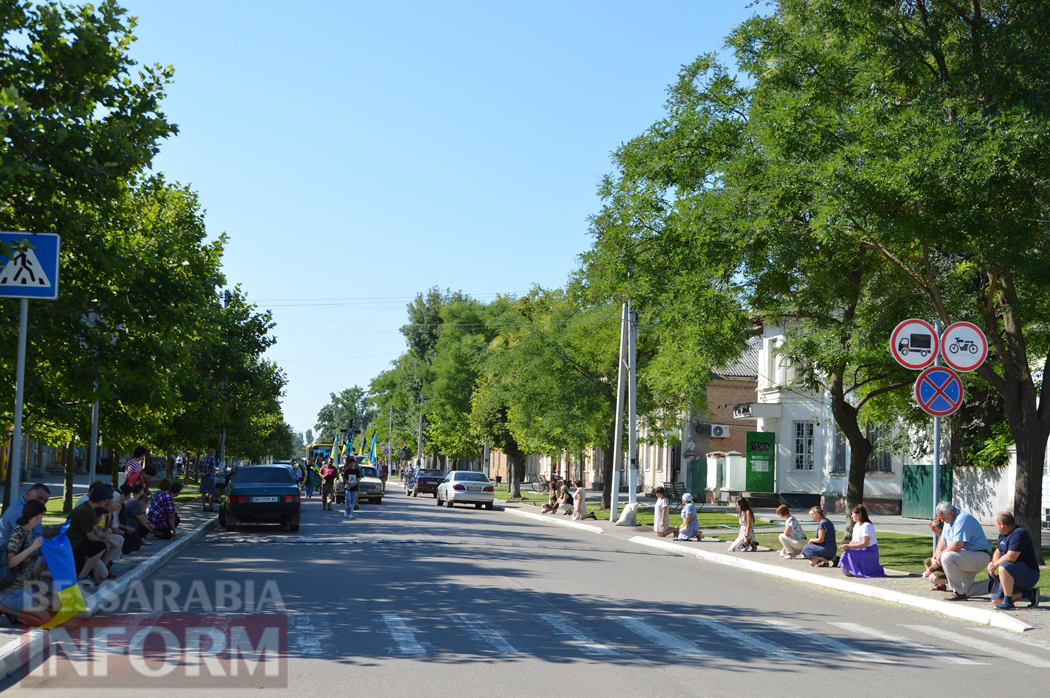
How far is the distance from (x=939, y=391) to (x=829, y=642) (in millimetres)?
5500

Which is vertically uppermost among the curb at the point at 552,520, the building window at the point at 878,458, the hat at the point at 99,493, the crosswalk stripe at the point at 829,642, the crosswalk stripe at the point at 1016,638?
the building window at the point at 878,458

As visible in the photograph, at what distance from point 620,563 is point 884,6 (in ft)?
37.2

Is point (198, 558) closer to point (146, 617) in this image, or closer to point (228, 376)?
point (146, 617)

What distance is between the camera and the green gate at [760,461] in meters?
45.4

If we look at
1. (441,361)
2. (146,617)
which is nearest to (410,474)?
(441,361)

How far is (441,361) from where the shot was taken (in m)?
73.8

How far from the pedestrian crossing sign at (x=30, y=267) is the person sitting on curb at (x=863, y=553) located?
13.1m

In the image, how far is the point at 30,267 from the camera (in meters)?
11.7

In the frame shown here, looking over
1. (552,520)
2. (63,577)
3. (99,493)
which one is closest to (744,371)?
(552,520)

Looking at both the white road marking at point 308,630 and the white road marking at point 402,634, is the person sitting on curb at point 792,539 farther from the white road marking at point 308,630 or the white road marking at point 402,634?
the white road marking at point 308,630

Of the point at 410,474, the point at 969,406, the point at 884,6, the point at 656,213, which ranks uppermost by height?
the point at 884,6

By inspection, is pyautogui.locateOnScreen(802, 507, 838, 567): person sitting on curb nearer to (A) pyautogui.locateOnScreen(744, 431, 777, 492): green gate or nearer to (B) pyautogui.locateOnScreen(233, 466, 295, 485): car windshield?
(B) pyautogui.locateOnScreen(233, 466, 295, 485): car windshield

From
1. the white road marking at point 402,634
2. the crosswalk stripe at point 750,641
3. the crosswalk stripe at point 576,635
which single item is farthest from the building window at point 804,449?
the white road marking at point 402,634

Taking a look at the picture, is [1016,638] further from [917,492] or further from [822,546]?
[917,492]
